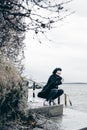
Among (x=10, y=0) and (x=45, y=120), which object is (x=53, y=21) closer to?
(x=10, y=0)

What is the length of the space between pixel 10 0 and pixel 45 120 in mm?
3842

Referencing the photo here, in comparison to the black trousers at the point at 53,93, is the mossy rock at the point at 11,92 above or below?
above

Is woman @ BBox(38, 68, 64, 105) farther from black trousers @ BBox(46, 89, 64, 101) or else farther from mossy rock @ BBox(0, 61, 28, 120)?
mossy rock @ BBox(0, 61, 28, 120)

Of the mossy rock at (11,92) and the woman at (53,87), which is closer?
the mossy rock at (11,92)

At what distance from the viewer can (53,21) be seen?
11.2 metres

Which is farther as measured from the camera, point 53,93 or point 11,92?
point 53,93

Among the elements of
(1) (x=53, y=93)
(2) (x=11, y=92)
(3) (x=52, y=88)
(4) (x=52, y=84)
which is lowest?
(1) (x=53, y=93)

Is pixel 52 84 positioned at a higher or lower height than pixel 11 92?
lower

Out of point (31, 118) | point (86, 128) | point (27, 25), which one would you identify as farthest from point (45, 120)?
point (27, 25)

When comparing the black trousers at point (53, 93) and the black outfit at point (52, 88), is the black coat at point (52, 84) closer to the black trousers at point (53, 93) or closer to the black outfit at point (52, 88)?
the black outfit at point (52, 88)

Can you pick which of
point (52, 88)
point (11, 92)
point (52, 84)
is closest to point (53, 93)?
point (52, 88)

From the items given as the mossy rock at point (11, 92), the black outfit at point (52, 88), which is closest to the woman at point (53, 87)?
the black outfit at point (52, 88)

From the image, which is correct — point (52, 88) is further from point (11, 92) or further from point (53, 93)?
point (11, 92)

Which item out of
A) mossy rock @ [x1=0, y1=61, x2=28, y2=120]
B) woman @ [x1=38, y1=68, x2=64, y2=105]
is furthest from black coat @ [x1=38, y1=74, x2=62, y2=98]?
mossy rock @ [x1=0, y1=61, x2=28, y2=120]
